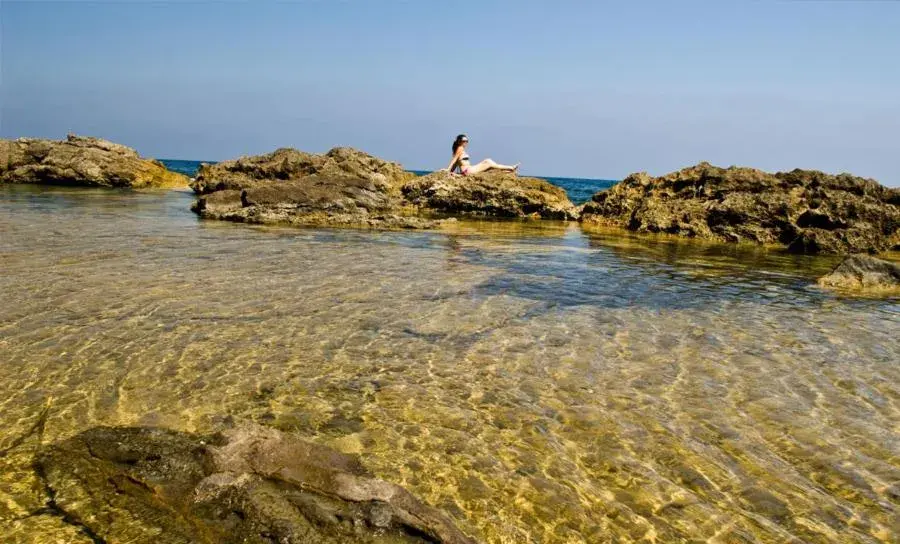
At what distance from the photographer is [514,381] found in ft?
15.7

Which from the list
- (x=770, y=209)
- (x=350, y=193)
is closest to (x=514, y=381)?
(x=350, y=193)

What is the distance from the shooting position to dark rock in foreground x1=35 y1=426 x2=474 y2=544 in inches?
98.0

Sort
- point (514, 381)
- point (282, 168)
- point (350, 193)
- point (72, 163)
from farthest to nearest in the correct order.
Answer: point (72, 163), point (282, 168), point (350, 193), point (514, 381)

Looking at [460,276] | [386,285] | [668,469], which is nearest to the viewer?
[668,469]

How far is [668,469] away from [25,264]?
8830 mm

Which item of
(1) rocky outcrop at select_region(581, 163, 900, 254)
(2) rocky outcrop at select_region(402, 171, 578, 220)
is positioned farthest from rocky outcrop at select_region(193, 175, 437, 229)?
(1) rocky outcrop at select_region(581, 163, 900, 254)

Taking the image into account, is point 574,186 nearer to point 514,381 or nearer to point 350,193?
point 350,193

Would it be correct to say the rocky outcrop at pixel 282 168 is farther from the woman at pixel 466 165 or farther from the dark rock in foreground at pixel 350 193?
the woman at pixel 466 165

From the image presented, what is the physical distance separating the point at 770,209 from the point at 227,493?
19042 millimetres

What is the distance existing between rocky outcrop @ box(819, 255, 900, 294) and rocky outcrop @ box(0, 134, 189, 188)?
31814mm

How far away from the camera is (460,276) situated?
30.6 feet

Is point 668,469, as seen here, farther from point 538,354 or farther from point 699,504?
point 538,354

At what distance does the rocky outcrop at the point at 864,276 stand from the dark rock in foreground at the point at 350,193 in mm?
10298

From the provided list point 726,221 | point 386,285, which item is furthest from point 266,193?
point 726,221
